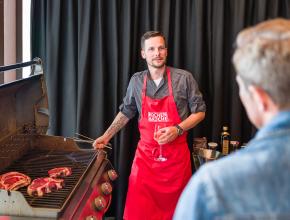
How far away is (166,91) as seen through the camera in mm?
2727

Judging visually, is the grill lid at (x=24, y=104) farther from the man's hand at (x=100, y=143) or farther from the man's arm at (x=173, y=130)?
the man's arm at (x=173, y=130)

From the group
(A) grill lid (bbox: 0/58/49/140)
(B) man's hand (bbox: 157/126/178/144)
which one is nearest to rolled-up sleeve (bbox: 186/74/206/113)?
(B) man's hand (bbox: 157/126/178/144)

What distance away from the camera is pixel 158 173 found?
2693mm

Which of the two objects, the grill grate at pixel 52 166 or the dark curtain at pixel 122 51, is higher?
the dark curtain at pixel 122 51

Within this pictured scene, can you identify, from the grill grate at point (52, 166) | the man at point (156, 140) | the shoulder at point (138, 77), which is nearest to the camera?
the grill grate at point (52, 166)

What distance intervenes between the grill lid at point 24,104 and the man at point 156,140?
16.4 inches

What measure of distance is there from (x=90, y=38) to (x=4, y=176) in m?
1.36

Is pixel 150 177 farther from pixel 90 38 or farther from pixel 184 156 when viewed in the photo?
pixel 90 38

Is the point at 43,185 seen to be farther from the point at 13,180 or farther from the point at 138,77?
the point at 138,77

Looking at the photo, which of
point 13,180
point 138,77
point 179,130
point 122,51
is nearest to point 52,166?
point 13,180

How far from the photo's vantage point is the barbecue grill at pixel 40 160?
1595 millimetres

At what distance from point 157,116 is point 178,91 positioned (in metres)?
0.21

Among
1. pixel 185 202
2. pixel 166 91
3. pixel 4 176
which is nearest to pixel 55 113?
pixel 166 91

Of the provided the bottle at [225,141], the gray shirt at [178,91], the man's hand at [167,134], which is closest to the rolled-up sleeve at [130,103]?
the gray shirt at [178,91]
